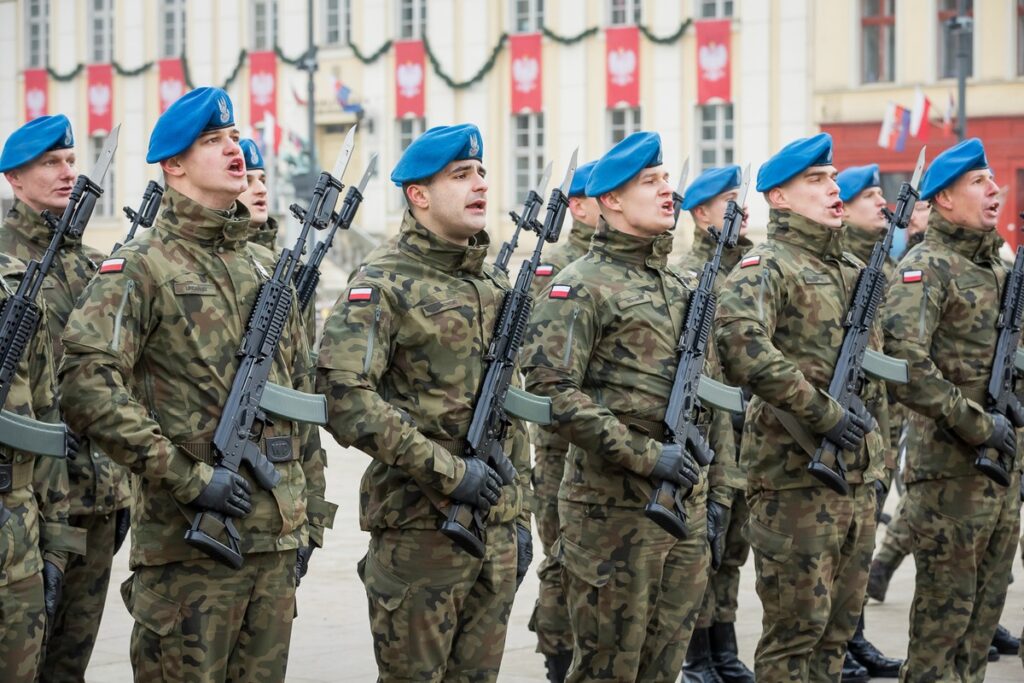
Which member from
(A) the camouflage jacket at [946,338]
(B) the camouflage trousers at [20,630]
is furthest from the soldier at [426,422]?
(A) the camouflage jacket at [946,338]

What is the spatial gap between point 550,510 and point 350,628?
1694 millimetres

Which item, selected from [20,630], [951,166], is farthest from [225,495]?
[951,166]

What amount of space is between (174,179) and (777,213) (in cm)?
261

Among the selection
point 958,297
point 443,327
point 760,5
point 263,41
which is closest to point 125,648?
point 443,327

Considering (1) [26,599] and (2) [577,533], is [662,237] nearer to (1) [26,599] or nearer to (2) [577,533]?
(2) [577,533]

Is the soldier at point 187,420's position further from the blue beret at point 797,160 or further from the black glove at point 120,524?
the blue beret at point 797,160

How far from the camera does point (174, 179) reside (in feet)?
17.3

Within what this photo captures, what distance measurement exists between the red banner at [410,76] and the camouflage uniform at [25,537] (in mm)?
31480

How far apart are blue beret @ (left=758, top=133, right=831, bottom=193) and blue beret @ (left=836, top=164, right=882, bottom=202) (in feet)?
5.26

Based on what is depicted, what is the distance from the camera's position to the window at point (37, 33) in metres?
41.8

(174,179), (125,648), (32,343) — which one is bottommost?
(125,648)

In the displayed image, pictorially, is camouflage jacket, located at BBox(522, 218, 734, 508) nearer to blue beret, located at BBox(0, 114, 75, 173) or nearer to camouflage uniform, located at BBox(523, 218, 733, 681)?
camouflage uniform, located at BBox(523, 218, 733, 681)

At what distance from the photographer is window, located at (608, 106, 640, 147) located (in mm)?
34656

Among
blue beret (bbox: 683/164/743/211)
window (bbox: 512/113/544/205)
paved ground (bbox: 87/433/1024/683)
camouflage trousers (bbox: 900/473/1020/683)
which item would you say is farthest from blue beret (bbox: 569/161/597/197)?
window (bbox: 512/113/544/205)
